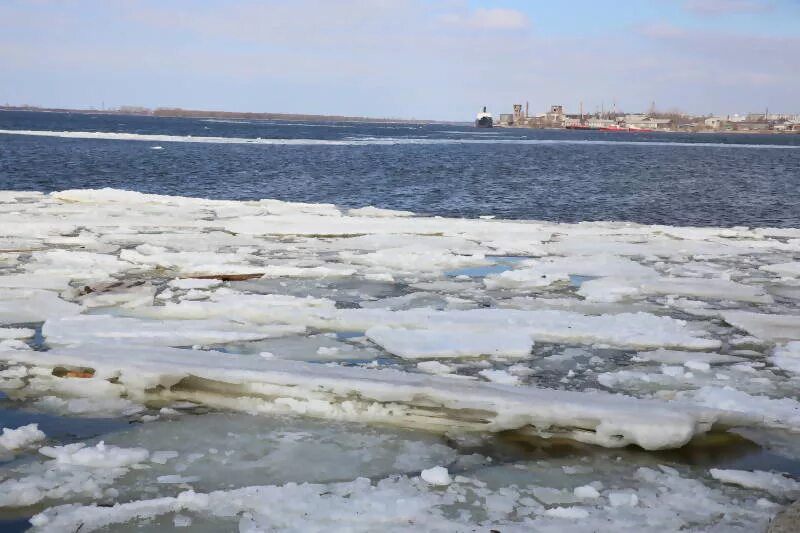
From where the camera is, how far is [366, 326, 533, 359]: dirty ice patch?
429 cm

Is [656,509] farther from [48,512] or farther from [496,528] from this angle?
[48,512]

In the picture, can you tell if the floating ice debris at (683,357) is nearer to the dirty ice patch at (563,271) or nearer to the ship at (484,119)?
the dirty ice patch at (563,271)

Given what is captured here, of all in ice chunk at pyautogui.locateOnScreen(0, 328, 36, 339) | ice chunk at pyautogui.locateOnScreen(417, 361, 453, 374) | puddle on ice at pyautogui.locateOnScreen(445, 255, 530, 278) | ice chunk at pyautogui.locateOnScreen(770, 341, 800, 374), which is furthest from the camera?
puddle on ice at pyautogui.locateOnScreen(445, 255, 530, 278)

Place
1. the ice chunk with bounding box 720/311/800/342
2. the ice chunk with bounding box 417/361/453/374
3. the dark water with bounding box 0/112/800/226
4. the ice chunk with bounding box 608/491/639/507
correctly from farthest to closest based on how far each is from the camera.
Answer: the dark water with bounding box 0/112/800/226 → the ice chunk with bounding box 720/311/800/342 → the ice chunk with bounding box 417/361/453/374 → the ice chunk with bounding box 608/491/639/507

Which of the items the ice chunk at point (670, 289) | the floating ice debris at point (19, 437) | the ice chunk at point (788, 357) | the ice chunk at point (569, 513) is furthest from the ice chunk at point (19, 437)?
the ice chunk at point (670, 289)

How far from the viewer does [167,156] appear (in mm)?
35594

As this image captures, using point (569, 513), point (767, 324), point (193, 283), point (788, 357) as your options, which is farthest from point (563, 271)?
Answer: point (569, 513)

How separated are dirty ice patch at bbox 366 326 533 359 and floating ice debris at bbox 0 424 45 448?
186cm

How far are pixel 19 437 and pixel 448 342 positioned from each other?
7.45ft

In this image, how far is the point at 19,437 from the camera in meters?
3.05

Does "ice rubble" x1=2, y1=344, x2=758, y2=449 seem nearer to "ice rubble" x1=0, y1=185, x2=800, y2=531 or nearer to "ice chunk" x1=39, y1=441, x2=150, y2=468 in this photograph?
"ice rubble" x1=0, y1=185, x2=800, y2=531

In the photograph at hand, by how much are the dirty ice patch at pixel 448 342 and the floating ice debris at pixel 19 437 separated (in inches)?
73.1

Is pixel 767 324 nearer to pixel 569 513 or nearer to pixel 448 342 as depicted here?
pixel 448 342

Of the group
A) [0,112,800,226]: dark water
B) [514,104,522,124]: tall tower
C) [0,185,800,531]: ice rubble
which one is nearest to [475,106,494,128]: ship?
[514,104,522,124]: tall tower
